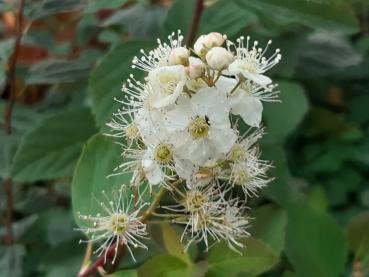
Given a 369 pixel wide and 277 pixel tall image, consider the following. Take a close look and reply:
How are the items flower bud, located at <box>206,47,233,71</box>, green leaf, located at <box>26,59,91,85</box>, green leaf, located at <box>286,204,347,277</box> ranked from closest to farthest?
flower bud, located at <box>206,47,233,71</box>, green leaf, located at <box>286,204,347,277</box>, green leaf, located at <box>26,59,91,85</box>

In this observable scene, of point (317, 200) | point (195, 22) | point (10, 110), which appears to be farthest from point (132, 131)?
point (317, 200)

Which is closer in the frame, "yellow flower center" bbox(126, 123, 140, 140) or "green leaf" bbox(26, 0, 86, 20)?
"yellow flower center" bbox(126, 123, 140, 140)

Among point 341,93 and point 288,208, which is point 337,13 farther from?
point 341,93

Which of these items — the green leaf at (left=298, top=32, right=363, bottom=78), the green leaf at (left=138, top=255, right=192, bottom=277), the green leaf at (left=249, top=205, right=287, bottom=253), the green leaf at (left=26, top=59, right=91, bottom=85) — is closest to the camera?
the green leaf at (left=138, top=255, right=192, bottom=277)

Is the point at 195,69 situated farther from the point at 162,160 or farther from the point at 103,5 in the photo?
the point at 103,5

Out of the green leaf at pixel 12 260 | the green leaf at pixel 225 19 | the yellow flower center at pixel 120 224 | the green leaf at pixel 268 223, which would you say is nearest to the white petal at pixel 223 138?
the yellow flower center at pixel 120 224

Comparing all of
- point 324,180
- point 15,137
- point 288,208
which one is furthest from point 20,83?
point 324,180

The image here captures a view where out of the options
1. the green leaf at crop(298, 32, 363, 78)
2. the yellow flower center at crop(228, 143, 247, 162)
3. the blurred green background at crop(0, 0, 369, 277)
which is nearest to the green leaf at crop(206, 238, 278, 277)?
the blurred green background at crop(0, 0, 369, 277)

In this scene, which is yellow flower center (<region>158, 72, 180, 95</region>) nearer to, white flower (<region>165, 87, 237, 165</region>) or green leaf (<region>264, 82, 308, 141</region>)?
white flower (<region>165, 87, 237, 165</region>)
